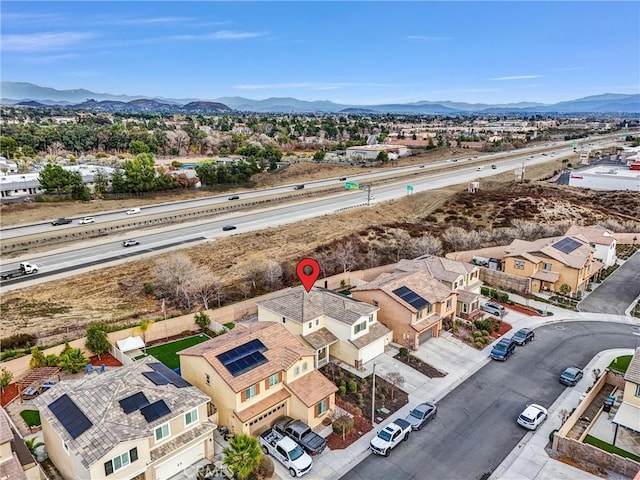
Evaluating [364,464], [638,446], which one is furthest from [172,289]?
[638,446]

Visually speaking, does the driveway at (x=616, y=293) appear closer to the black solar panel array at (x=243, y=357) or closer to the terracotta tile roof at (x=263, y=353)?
the terracotta tile roof at (x=263, y=353)

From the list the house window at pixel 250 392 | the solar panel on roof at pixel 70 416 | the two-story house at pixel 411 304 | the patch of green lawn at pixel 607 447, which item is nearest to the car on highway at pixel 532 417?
the patch of green lawn at pixel 607 447

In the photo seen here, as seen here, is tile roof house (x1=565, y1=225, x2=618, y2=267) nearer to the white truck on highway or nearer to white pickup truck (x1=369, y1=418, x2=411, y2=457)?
white pickup truck (x1=369, y1=418, x2=411, y2=457)

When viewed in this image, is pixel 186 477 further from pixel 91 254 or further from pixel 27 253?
pixel 27 253

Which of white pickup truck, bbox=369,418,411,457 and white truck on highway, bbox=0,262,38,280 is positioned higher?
white truck on highway, bbox=0,262,38,280

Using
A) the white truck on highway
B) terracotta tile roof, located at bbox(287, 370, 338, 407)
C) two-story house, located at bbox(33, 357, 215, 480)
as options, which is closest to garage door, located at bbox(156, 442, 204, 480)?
two-story house, located at bbox(33, 357, 215, 480)

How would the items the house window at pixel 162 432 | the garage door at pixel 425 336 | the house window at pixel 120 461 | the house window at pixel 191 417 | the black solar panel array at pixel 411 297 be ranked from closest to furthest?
1. the house window at pixel 120 461
2. the house window at pixel 162 432
3. the house window at pixel 191 417
4. the black solar panel array at pixel 411 297
5. the garage door at pixel 425 336
